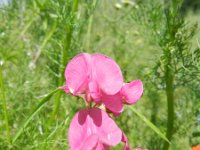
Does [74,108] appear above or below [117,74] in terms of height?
below

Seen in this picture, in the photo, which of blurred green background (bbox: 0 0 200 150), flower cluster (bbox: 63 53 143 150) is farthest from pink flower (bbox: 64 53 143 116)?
blurred green background (bbox: 0 0 200 150)

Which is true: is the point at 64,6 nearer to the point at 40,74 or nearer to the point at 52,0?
the point at 52,0

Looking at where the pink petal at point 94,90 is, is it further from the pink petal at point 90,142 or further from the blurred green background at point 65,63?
the blurred green background at point 65,63

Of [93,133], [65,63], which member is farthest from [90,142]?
[65,63]

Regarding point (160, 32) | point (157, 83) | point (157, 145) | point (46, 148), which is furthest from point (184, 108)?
point (46, 148)

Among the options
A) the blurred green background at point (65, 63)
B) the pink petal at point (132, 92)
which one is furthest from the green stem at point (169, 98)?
the pink petal at point (132, 92)

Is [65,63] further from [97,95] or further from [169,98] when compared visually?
[97,95]

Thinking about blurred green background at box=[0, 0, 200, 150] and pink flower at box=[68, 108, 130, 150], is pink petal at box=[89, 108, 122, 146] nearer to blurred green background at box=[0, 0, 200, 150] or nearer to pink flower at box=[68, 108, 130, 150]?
pink flower at box=[68, 108, 130, 150]
